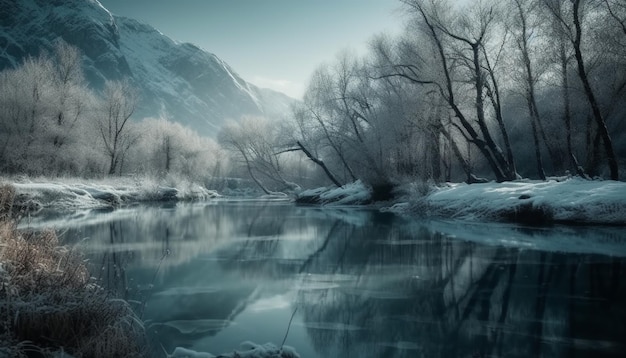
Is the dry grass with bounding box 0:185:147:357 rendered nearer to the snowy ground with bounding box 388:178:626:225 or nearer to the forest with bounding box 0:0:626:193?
the snowy ground with bounding box 388:178:626:225

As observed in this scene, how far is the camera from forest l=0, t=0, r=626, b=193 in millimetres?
19859

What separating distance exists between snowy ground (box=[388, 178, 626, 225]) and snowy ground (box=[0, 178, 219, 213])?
1603 centimetres

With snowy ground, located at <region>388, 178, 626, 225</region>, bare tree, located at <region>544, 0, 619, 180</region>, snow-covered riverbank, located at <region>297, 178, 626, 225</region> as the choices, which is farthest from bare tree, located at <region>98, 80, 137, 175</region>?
bare tree, located at <region>544, 0, 619, 180</region>

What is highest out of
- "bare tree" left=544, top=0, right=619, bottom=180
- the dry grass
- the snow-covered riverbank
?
"bare tree" left=544, top=0, right=619, bottom=180

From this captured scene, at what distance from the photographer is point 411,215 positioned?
2033 cm

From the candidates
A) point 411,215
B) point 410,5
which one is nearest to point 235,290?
point 411,215

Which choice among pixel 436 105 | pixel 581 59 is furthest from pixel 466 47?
pixel 581 59

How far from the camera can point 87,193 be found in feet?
92.4

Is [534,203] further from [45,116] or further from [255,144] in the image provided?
Result: [255,144]

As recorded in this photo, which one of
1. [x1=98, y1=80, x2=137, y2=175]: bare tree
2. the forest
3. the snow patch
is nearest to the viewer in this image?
the snow patch

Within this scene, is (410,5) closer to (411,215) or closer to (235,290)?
(411,215)

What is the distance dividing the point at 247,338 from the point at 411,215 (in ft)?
55.3

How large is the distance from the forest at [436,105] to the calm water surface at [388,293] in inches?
429

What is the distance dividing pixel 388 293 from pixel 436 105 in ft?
59.4
